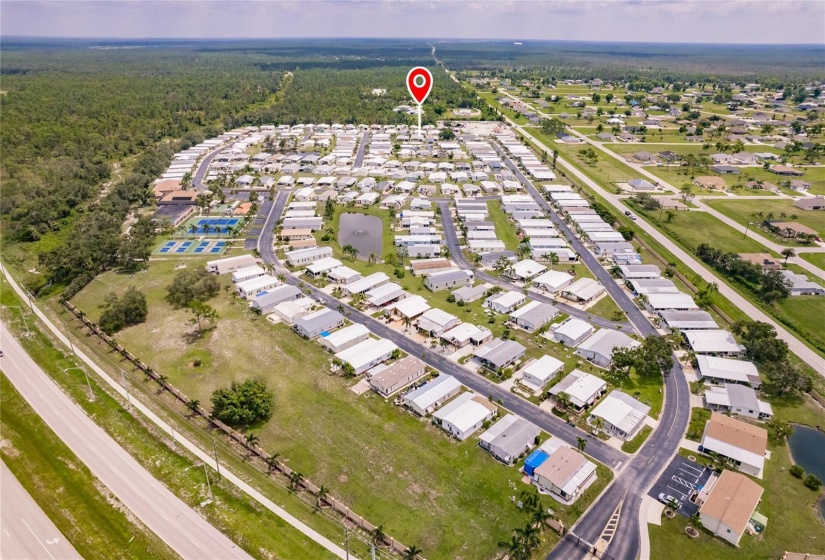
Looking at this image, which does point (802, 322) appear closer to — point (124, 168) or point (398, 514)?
point (398, 514)

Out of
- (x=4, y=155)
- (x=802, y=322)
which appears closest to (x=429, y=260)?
(x=802, y=322)

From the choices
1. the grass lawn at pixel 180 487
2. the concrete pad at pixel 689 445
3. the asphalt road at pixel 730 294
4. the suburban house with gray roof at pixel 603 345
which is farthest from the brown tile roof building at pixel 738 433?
the grass lawn at pixel 180 487

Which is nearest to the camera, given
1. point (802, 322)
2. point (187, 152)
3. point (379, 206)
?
point (802, 322)

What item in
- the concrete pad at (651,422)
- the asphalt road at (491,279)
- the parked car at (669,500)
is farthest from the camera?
the asphalt road at (491,279)

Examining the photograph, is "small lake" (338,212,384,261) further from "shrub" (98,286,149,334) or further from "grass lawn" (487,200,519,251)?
"shrub" (98,286,149,334)

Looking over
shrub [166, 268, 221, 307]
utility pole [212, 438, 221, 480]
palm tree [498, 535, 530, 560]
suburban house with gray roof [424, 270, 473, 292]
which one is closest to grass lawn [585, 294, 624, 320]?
suburban house with gray roof [424, 270, 473, 292]

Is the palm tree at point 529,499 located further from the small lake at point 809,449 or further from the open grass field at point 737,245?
the open grass field at point 737,245
